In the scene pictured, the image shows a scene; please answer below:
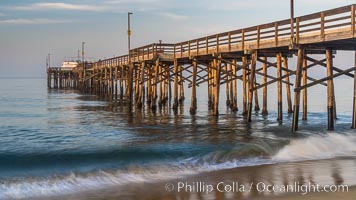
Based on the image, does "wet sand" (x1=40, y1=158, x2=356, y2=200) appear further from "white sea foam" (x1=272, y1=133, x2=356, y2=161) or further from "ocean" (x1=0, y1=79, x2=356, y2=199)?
"white sea foam" (x1=272, y1=133, x2=356, y2=161)

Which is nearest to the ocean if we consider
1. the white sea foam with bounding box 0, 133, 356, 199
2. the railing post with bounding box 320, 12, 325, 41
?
the white sea foam with bounding box 0, 133, 356, 199

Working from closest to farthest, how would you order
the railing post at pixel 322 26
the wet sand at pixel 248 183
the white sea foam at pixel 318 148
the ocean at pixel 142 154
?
1. the wet sand at pixel 248 183
2. the ocean at pixel 142 154
3. the white sea foam at pixel 318 148
4. the railing post at pixel 322 26

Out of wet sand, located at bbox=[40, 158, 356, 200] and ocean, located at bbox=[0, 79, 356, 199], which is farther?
ocean, located at bbox=[0, 79, 356, 199]

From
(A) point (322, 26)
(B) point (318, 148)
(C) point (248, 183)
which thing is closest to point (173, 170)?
(C) point (248, 183)

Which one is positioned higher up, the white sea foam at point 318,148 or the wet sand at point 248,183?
the white sea foam at point 318,148

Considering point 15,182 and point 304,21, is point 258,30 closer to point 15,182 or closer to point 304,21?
point 304,21

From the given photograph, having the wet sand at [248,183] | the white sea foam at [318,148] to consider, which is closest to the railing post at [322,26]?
the white sea foam at [318,148]

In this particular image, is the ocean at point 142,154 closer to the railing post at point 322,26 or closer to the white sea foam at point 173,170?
the white sea foam at point 173,170

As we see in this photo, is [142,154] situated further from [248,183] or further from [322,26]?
[322,26]

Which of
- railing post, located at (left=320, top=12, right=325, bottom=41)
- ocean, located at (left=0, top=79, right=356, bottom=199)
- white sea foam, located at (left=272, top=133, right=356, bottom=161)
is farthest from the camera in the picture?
railing post, located at (left=320, top=12, right=325, bottom=41)

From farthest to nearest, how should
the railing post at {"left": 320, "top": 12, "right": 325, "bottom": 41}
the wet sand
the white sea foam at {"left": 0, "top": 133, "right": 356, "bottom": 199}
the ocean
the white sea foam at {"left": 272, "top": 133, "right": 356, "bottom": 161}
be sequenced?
the railing post at {"left": 320, "top": 12, "right": 325, "bottom": 41}
the white sea foam at {"left": 272, "top": 133, "right": 356, "bottom": 161}
the ocean
the white sea foam at {"left": 0, "top": 133, "right": 356, "bottom": 199}
the wet sand

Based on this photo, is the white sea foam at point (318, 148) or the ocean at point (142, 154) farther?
the white sea foam at point (318, 148)

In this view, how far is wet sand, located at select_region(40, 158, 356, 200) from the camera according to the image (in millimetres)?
8719

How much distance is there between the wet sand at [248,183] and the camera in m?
8.72
